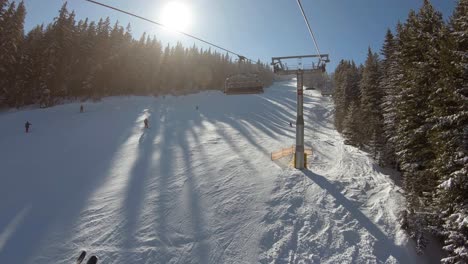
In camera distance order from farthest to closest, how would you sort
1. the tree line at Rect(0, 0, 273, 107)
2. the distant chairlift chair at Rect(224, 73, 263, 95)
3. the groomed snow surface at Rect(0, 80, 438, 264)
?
the tree line at Rect(0, 0, 273, 107), the distant chairlift chair at Rect(224, 73, 263, 95), the groomed snow surface at Rect(0, 80, 438, 264)

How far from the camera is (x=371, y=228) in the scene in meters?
9.81

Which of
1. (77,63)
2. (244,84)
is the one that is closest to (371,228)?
(244,84)

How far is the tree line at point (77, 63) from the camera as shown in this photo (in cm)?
3792

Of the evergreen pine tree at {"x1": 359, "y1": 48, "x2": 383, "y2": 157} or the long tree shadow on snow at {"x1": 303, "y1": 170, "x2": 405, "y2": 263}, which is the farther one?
the evergreen pine tree at {"x1": 359, "y1": 48, "x2": 383, "y2": 157}

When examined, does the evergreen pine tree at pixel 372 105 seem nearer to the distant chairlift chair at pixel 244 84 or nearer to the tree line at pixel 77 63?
the distant chairlift chair at pixel 244 84

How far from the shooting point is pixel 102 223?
9414mm

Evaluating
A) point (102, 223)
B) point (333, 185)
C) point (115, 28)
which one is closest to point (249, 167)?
point (333, 185)

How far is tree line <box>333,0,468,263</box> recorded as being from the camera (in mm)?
8555

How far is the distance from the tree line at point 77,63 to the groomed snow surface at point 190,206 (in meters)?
23.0

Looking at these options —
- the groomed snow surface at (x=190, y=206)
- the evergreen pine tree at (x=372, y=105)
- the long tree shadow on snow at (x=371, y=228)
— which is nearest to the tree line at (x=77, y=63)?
the evergreen pine tree at (x=372, y=105)

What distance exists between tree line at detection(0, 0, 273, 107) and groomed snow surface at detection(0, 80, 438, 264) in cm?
2304

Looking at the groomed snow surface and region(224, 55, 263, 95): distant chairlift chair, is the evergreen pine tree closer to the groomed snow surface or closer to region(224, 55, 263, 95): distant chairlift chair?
the groomed snow surface

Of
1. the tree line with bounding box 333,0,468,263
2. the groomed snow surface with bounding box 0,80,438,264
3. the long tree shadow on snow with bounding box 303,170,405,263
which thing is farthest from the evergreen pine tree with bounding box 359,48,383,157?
the long tree shadow on snow with bounding box 303,170,405,263

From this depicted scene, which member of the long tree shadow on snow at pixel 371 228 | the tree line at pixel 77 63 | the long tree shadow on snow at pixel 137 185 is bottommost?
the long tree shadow on snow at pixel 371 228
